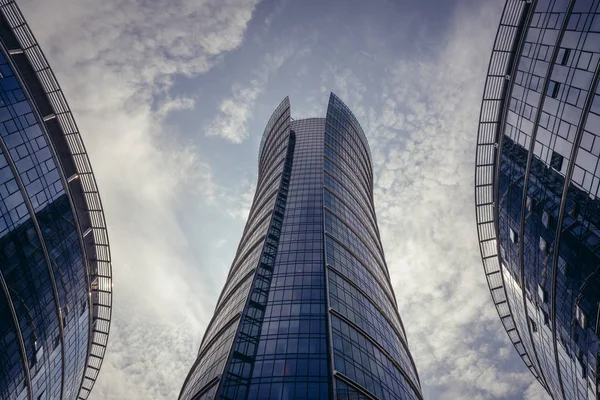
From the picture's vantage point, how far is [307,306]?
108ft

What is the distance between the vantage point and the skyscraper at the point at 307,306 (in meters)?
26.9

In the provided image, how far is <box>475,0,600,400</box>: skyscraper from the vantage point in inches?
839

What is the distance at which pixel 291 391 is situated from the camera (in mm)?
25062

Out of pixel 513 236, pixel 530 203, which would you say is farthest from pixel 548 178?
pixel 513 236

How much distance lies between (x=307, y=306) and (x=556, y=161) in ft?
68.1

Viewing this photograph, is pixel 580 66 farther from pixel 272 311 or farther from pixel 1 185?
pixel 1 185

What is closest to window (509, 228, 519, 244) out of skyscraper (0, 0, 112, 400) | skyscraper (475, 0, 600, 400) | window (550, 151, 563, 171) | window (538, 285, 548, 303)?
skyscraper (475, 0, 600, 400)

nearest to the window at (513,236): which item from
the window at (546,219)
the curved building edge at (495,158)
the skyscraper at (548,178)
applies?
the skyscraper at (548,178)

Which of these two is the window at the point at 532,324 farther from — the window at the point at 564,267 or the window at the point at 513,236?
the window at the point at 564,267

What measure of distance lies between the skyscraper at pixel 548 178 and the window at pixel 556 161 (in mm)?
62

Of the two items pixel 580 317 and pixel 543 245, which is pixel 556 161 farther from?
pixel 580 317

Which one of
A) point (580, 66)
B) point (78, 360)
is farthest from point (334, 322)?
point (78, 360)

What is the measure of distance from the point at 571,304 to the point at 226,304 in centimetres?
2913

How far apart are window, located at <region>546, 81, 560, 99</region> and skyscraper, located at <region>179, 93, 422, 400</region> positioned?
853 inches
